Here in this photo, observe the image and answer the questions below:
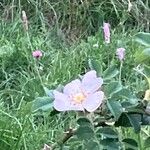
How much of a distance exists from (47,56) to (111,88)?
7.50ft

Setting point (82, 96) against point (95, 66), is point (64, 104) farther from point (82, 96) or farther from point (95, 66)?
point (95, 66)

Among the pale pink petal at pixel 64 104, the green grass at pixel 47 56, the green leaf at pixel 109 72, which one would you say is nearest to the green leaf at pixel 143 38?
the green leaf at pixel 109 72

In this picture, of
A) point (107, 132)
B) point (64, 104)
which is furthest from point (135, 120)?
point (64, 104)

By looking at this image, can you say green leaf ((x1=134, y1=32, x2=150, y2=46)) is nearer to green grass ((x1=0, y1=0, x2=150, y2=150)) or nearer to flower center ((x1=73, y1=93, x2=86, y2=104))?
flower center ((x1=73, y1=93, x2=86, y2=104))

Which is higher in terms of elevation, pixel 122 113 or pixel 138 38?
pixel 138 38

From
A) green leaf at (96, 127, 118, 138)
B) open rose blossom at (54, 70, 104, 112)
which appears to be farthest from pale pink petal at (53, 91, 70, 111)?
green leaf at (96, 127, 118, 138)

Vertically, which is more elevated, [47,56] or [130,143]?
[130,143]

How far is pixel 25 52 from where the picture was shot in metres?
3.21

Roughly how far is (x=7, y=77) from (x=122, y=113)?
6.89 feet

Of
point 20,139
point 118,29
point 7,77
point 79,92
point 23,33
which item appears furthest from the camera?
point 118,29

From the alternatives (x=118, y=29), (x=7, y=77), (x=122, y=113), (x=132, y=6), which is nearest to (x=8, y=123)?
(x=7, y=77)

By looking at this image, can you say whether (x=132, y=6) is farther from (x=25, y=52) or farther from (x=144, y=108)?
(x=144, y=108)

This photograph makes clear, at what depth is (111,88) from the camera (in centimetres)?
100

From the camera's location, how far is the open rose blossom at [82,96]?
3.07 feet
